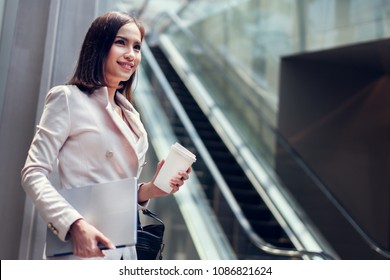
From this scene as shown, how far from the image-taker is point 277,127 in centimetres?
909

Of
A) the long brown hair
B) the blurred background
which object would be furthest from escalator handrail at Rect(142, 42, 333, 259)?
the long brown hair

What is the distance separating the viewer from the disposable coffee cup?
1.53 meters

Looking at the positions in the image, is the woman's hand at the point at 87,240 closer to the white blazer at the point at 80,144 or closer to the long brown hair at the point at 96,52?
the white blazer at the point at 80,144

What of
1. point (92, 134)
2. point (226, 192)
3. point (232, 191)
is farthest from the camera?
point (232, 191)

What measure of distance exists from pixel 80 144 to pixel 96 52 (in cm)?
28

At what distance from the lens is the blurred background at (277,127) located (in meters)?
5.92

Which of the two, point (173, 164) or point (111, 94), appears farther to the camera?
point (111, 94)

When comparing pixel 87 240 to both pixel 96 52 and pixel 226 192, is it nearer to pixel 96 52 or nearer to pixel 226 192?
pixel 96 52

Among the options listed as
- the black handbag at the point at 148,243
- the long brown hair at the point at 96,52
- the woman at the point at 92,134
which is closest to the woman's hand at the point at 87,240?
the woman at the point at 92,134

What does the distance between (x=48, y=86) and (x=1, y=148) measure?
12.0 inches

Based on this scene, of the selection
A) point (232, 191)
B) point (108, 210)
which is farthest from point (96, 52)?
point (232, 191)

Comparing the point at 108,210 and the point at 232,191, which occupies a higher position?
the point at 108,210

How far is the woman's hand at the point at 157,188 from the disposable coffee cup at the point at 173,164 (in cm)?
1
